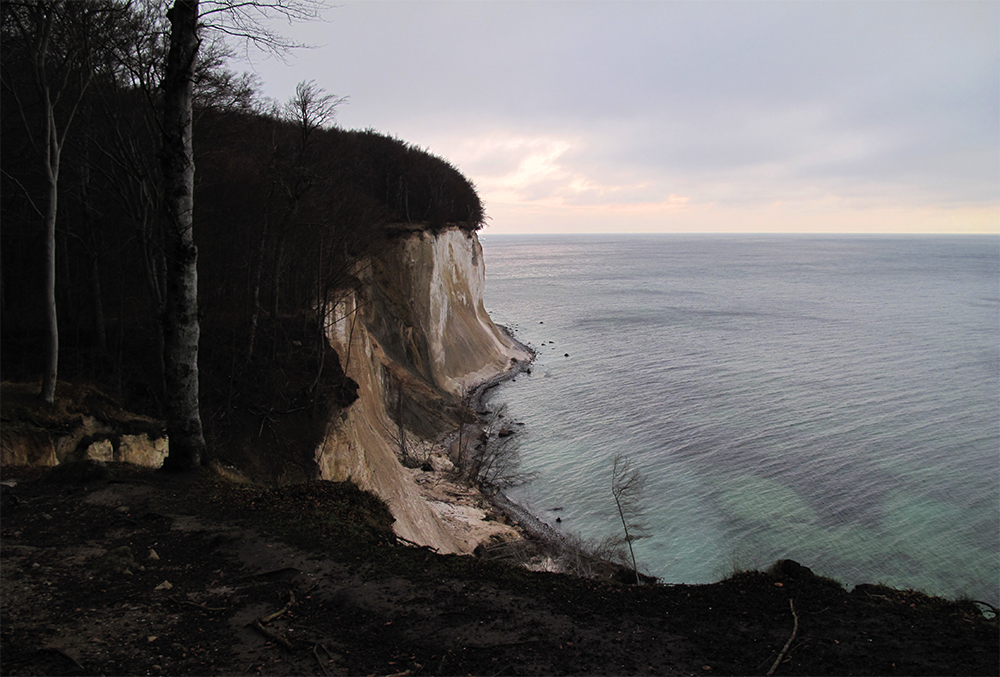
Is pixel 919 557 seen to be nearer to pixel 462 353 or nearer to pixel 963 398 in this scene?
pixel 963 398

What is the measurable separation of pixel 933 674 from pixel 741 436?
27.7 meters

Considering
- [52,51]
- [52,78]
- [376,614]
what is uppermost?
[52,51]

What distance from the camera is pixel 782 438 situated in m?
29.7

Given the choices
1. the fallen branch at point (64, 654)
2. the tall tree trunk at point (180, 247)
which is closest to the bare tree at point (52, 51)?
the tall tree trunk at point (180, 247)

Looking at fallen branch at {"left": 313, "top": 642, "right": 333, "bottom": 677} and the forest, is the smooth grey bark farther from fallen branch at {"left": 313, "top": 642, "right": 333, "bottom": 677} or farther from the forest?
fallen branch at {"left": 313, "top": 642, "right": 333, "bottom": 677}

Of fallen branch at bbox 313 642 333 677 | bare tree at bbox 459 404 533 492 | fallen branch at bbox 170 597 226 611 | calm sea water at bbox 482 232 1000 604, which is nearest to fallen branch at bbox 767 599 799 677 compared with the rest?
fallen branch at bbox 313 642 333 677

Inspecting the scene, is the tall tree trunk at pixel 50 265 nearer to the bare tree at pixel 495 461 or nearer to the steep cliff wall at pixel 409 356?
the steep cliff wall at pixel 409 356

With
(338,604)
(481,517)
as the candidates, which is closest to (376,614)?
(338,604)

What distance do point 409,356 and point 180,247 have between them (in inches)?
985

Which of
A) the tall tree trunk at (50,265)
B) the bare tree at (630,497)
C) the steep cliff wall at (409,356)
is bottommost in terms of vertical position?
the bare tree at (630,497)

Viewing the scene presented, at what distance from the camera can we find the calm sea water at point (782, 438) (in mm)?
20656

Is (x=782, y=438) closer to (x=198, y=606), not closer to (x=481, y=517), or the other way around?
(x=481, y=517)

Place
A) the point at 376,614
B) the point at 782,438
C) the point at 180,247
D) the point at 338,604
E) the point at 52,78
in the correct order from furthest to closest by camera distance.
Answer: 1. the point at 782,438
2. the point at 52,78
3. the point at 180,247
4. the point at 338,604
5. the point at 376,614

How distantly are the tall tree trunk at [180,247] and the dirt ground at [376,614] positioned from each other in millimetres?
1474
